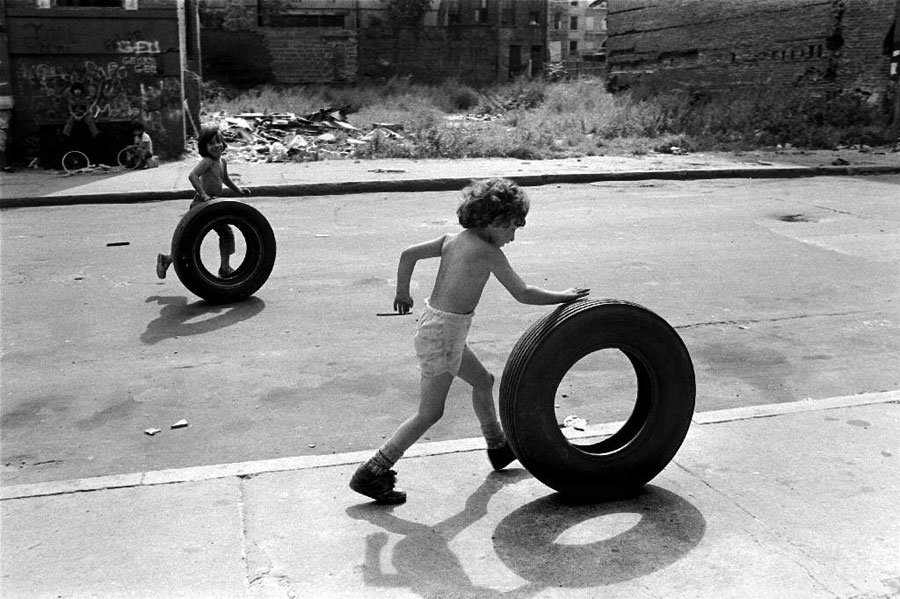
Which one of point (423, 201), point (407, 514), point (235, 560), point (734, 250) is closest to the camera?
point (235, 560)

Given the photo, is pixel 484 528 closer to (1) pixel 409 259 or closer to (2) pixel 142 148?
(1) pixel 409 259

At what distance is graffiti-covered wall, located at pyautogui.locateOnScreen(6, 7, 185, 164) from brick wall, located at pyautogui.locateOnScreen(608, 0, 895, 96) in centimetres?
1880

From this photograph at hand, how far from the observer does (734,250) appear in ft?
32.7

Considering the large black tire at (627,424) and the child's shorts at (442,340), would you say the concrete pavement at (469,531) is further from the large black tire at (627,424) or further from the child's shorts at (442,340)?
the child's shorts at (442,340)

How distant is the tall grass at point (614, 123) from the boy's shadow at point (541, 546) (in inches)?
654

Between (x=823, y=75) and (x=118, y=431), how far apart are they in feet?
88.0

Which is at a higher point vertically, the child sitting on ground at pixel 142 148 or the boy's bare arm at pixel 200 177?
the child sitting on ground at pixel 142 148

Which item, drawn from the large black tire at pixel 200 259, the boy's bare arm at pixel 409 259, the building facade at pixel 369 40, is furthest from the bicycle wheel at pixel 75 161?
the building facade at pixel 369 40

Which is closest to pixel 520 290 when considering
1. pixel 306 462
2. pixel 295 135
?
pixel 306 462

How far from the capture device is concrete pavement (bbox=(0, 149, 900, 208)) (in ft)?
49.9

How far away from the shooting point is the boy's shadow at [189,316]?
23.2 feet

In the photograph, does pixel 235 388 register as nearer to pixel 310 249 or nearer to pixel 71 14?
pixel 310 249

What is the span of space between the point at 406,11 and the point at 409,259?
163 feet

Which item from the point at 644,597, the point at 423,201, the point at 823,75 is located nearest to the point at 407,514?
the point at 644,597
